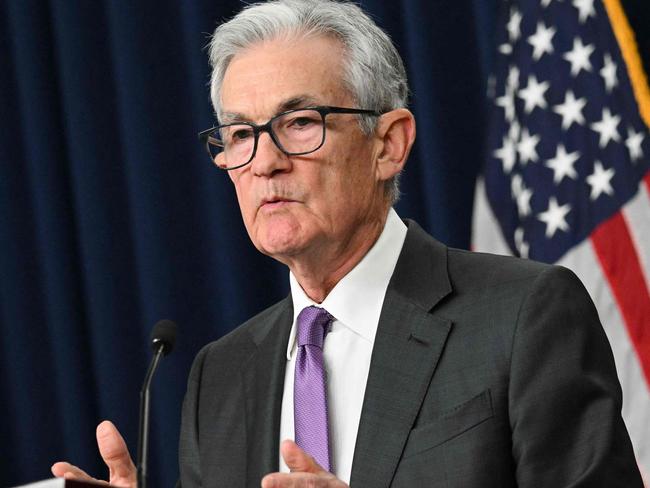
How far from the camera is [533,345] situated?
5.99 ft

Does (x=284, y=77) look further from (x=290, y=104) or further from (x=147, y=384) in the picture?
(x=147, y=384)

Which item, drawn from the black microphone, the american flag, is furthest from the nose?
the american flag

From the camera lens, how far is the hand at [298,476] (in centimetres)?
151

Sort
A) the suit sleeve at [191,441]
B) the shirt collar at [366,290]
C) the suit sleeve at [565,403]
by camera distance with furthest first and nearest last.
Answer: the suit sleeve at [191,441]
the shirt collar at [366,290]
the suit sleeve at [565,403]

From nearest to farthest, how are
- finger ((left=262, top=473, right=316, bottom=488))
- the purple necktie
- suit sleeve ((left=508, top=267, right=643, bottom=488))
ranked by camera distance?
1. finger ((left=262, top=473, right=316, bottom=488))
2. suit sleeve ((left=508, top=267, right=643, bottom=488))
3. the purple necktie

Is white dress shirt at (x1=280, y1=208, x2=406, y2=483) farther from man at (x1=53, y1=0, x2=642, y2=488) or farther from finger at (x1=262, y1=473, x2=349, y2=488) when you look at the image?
finger at (x1=262, y1=473, x2=349, y2=488)

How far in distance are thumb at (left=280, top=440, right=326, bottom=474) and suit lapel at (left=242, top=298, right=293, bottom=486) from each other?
19.1 inches

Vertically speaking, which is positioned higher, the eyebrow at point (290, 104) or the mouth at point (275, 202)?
the eyebrow at point (290, 104)

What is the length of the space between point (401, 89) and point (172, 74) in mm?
1719

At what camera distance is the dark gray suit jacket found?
175cm

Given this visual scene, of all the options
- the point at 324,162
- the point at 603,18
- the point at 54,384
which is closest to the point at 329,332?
the point at 324,162

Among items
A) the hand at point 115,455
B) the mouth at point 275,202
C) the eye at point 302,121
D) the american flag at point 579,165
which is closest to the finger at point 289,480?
the hand at point 115,455

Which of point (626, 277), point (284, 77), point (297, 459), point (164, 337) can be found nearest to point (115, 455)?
point (164, 337)

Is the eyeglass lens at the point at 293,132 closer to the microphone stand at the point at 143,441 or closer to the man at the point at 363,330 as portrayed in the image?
the man at the point at 363,330
